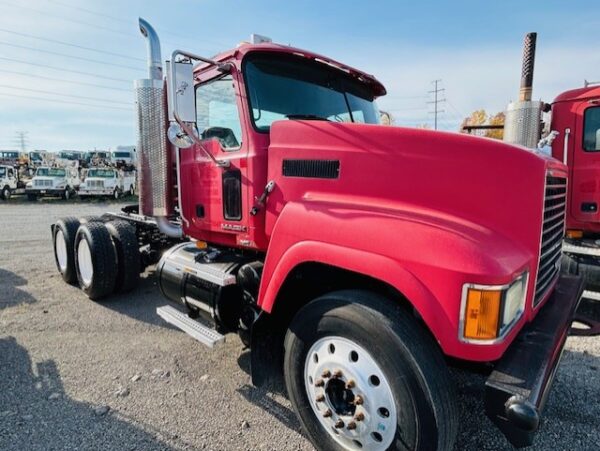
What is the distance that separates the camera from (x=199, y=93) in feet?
12.5

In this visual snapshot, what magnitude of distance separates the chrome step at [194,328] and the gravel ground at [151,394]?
38 cm

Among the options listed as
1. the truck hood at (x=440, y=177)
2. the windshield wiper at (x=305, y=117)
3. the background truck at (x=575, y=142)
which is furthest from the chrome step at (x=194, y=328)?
the background truck at (x=575, y=142)

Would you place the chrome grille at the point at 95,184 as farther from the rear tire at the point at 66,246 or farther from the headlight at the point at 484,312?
the headlight at the point at 484,312

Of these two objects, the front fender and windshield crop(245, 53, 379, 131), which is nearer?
the front fender

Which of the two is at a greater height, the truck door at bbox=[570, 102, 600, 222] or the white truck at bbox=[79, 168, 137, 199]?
the truck door at bbox=[570, 102, 600, 222]

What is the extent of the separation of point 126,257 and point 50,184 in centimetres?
2240

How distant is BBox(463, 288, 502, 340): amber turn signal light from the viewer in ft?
6.18

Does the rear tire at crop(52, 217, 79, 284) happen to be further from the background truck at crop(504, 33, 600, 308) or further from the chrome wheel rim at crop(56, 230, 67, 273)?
the background truck at crop(504, 33, 600, 308)

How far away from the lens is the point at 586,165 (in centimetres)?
559

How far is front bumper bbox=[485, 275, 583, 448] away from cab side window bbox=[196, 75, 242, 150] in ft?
7.89

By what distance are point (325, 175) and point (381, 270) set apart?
33.7 inches

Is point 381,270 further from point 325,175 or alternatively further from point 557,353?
point 557,353

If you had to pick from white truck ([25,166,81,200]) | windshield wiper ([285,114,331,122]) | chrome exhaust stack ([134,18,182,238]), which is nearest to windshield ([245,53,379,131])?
windshield wiper ([285,114,331,122])

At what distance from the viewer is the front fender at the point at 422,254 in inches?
75.6
